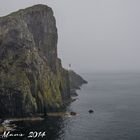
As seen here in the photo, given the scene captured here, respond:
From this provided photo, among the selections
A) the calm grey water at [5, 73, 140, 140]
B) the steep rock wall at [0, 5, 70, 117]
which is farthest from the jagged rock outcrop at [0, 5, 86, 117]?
the calm grey water at [5, 73, 140, 140]

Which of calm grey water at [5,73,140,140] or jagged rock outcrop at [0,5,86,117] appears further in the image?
jagged rock outcrop at [0,5,86,117]

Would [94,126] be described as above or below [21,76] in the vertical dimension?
below

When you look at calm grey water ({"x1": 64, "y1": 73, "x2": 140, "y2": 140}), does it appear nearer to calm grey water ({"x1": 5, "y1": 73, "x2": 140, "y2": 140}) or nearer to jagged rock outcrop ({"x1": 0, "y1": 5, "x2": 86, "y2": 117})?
calm grey water ({"x1": 5, "y1": 73, "x2": 140, "y2": 140})

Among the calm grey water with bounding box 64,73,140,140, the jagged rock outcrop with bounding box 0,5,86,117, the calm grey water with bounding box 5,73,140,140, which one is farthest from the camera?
the jagged rock outcrop with bounding box 0,5,86,117

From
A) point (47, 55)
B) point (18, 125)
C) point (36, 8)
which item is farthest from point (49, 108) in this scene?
point (36, 8)

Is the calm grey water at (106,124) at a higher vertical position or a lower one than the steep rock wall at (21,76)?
lower

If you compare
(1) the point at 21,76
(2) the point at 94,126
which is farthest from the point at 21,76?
(2) the point at 94,126

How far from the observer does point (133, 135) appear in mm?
116500

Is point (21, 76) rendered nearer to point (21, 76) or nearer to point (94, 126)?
point (21, 76)

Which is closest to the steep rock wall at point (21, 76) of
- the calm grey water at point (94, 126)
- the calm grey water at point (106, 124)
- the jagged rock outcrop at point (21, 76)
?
the jagged rock outcrop at point (21, 76)

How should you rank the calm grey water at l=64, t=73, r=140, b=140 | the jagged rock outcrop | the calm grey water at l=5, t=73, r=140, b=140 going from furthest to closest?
1. the jagged rock outcrop
2. the calm grey water at l=64, t=73, r=140, b=140
3. the calm grey water at l=5, t=73, r=140, b=140

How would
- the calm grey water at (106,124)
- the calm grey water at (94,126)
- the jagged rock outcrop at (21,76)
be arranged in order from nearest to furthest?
1. the calm grey water at (94,126)
2. the calm grey water at (106,124)
3. the jagged rock outcrop at (21,76)

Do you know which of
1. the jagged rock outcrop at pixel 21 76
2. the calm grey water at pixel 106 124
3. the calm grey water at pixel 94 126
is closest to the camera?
the calm grey water at pixel 94 126

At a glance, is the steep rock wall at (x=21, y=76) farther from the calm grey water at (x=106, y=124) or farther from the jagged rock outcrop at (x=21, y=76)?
the calm grey water at (x=106, y=124)
